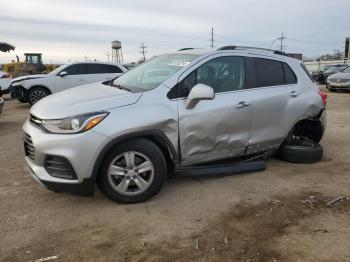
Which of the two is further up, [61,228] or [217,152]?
[217,152]

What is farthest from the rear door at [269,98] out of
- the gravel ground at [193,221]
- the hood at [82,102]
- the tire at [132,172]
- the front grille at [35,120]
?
the front grille at [35,120]

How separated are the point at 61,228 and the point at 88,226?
26 cm

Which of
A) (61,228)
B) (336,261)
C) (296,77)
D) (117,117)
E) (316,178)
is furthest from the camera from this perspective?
(296,77)

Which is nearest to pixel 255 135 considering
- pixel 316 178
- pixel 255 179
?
pixel 255 179

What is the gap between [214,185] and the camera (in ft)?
16.3

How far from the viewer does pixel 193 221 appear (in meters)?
3.93

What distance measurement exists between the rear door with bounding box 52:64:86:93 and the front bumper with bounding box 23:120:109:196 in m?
9.95

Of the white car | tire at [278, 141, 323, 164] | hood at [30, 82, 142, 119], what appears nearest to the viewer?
hood at [30, 82, 142, 119]

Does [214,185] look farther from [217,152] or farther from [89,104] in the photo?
[89,104]

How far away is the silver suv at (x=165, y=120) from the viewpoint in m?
3.99

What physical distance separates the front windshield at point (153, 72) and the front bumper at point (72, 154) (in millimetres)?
979

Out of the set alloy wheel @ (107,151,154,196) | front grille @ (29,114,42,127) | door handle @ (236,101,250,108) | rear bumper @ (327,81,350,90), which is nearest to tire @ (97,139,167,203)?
alloy wheel @ (107,151,154,196)

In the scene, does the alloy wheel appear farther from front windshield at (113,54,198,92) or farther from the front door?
front windshield at (113,54,198,92)

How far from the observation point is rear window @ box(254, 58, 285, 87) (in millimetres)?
5289
